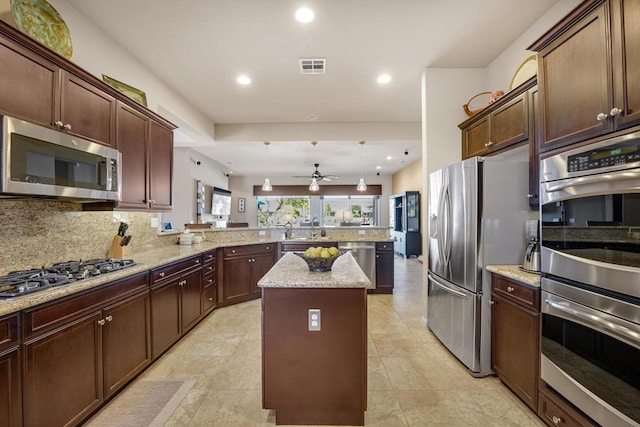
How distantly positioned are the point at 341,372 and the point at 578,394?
4.09 feet

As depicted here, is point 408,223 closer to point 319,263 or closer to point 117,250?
point 319,263

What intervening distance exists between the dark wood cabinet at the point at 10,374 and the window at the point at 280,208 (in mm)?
9045

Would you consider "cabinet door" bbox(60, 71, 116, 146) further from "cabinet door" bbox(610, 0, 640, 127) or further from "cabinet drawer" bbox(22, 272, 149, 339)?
"cabinet door" bbox(610, 0, 640, 127)

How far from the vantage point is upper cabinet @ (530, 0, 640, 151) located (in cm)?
128

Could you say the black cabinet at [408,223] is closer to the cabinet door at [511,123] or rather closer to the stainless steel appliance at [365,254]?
the stainless steel appliance at [365,254]

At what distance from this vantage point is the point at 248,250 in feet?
13.6

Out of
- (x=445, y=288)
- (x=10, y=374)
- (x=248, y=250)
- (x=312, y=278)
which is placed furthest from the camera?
(x=248, y=250)

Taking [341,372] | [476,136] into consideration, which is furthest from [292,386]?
[476,136]

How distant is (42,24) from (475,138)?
12.0 ft

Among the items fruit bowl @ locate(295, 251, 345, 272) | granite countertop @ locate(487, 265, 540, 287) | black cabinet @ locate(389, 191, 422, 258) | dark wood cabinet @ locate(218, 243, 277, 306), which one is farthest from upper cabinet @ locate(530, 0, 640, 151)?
black cabinet @ locate(389, 191, 422, 258)

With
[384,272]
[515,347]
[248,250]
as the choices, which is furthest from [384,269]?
[515,347]

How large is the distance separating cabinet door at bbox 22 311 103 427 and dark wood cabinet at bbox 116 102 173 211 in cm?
109

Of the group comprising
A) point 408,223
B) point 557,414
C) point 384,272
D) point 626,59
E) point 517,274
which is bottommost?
point 557,414

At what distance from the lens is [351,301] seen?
1.69 m
